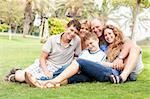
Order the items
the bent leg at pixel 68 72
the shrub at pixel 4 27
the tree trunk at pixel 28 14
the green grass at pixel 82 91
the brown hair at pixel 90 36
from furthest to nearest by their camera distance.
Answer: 1. the shrub at pixel 4 27
2. the tree trunk at pixel 28 14
3. the brown hair at pixel 90 36
4. the bent leg at pixel 68 72
5. the green grass at pixel 82 91

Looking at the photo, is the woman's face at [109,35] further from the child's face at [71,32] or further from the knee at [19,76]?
the knee at [19,76]

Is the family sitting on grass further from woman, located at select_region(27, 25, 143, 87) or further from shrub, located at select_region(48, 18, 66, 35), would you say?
shrub, located at select_region(48, 18, 66, 35)

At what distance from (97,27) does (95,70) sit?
452 millimetres

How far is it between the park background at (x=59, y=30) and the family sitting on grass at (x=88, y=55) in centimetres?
9

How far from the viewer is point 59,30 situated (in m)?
15.7

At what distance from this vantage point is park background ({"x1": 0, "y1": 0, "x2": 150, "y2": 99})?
10.7 ft

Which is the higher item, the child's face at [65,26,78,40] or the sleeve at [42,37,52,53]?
the child's face at [65,26,78,40]

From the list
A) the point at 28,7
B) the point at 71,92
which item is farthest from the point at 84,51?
the point at 28,7

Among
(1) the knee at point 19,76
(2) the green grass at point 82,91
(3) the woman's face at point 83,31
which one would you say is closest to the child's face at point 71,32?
(3) the woman's face at point 83,31

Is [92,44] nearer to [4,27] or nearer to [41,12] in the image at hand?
[41,12]

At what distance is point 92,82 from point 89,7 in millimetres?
20815

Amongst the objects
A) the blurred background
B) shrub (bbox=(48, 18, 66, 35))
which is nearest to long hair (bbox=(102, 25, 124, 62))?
shrub (bbox=(48, 18, 66, 35))

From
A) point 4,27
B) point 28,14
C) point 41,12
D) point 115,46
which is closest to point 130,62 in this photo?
point 115,46

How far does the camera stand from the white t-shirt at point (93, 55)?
3693mm
